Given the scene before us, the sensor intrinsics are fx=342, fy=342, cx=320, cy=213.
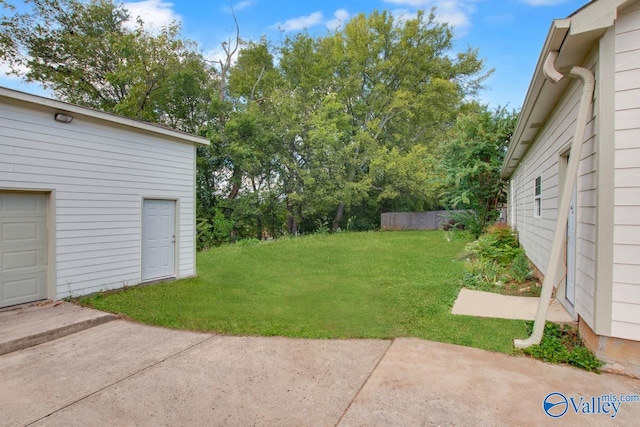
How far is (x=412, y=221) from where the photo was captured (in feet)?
66.5

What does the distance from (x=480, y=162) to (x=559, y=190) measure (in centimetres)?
728

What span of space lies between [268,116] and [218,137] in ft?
9.66

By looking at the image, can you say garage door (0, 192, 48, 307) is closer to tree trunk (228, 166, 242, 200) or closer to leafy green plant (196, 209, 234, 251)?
leafy green plant (196, 209, 234, 251)

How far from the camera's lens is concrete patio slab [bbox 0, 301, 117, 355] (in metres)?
3.70

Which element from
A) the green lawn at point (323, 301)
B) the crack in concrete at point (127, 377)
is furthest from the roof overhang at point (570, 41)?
the crack in concrete at point (127, 377)

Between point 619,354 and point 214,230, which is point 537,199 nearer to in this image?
point 619,354

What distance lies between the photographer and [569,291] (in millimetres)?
4191

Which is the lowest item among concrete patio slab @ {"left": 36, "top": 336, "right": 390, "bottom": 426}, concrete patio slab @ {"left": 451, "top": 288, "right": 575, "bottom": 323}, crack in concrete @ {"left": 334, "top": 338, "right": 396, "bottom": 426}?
concrete patio slab @ {"left": 36, "top": 336, "right": 390, "bottom": 426}

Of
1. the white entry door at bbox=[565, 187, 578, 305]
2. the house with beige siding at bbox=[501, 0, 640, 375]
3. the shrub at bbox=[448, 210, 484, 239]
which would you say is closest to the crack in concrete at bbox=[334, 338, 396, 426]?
the house with beige siding at bbox=[501, 0, 640, 375]

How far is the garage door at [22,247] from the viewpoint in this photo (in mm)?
4777

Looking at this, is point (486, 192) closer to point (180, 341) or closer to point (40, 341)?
point (180, 341)

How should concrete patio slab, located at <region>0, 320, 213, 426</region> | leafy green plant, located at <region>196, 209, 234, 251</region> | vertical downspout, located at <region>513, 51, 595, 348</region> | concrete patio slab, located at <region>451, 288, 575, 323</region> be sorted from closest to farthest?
1. concrete patio slab, located at <region>0, 320, 213, 426</region>
2. vertical downspout, located at <region>513, 51, 595, 348</region>
3. concrete patio slab, located at <region>451, 288, 575, 323</region>
4. leafy green plant, located at <region>196, 209, 234, 251</region>

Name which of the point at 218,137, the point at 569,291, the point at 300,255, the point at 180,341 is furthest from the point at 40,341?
the point at 218,137

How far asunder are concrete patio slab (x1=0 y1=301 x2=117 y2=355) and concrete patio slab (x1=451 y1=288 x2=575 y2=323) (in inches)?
187
